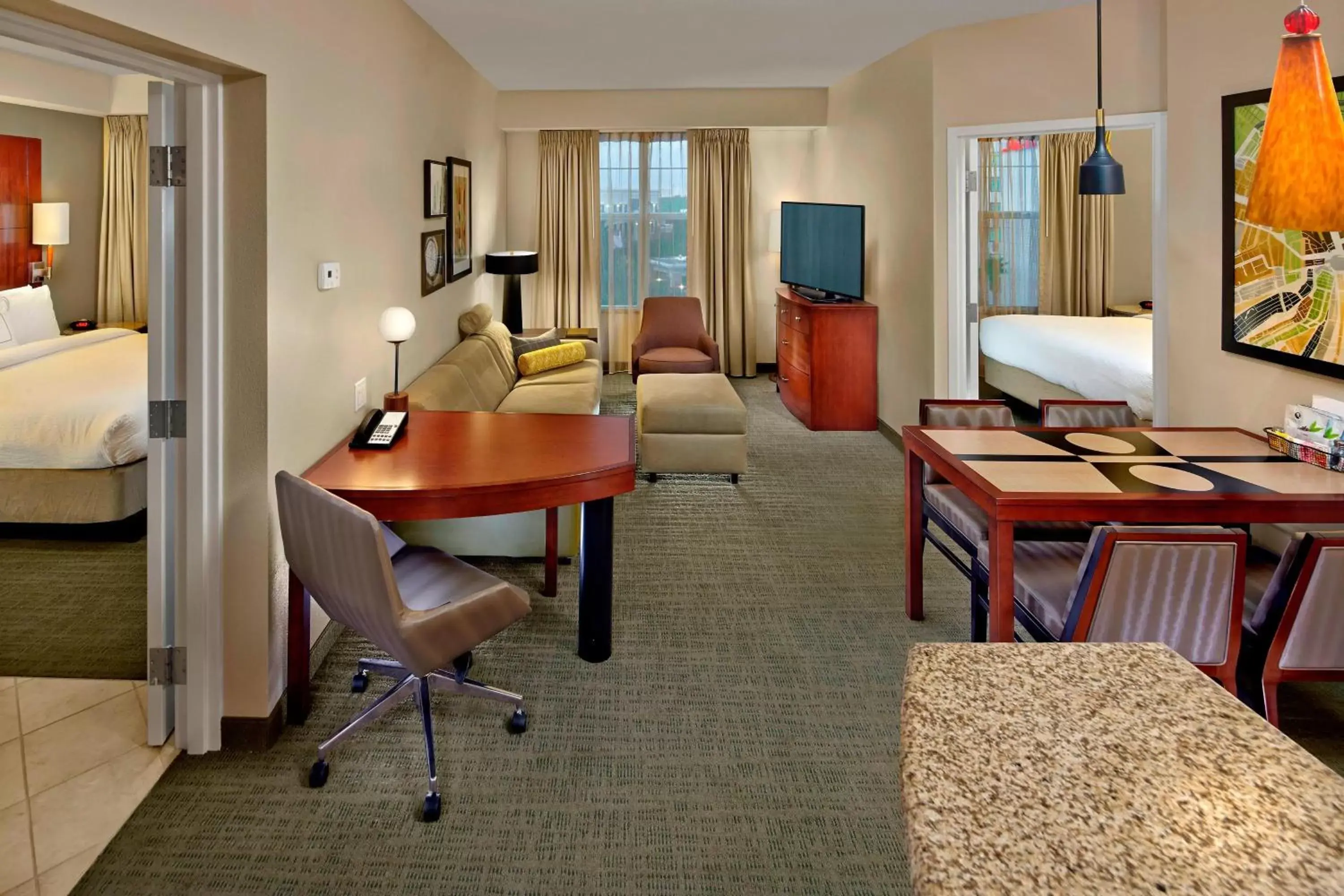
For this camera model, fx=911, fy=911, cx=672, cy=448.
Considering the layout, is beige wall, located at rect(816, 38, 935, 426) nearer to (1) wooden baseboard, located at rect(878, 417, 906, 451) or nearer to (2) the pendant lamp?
(1) wooden baseboard, located at rect(878, 417, 906, 451)

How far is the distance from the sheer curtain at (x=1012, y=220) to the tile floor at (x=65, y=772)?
23.0 ft

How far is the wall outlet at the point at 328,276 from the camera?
2957mm

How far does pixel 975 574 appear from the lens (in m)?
2.94

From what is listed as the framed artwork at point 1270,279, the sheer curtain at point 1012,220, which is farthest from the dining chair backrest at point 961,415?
the sheer curtain at point 1012,220

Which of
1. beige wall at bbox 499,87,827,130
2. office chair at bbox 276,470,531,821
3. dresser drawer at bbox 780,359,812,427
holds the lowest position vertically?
office chair at bbox 276,470,531,821

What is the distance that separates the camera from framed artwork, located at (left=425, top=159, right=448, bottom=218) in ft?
15.5

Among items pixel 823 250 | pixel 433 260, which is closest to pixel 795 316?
pixel 823 250

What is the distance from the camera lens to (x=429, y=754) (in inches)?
92.4

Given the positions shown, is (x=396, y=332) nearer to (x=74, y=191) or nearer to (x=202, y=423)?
(x=202, y=423)

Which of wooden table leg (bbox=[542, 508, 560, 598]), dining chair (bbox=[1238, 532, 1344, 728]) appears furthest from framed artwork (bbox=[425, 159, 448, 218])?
dining chair (bbox=[1238, 532, 1344, 728])

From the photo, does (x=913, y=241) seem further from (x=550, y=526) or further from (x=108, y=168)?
(x=108, y=168)

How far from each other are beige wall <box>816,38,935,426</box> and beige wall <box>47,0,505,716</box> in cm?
286

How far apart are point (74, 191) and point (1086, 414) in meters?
6.18

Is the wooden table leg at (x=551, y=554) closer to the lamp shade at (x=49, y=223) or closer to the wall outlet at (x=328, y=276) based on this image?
the wall outlet at (x=328, y=276)
